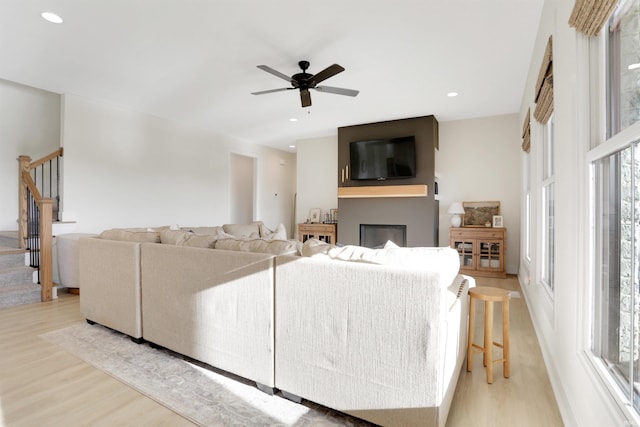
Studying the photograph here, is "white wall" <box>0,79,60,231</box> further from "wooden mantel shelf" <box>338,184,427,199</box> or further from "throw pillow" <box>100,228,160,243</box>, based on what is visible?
"wooden mantel shelf" <box>338,184,427,199</box>

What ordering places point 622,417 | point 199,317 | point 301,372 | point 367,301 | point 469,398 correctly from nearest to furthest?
point 622,417
point 367,301
point 301,372
point 469,398
point 199,317

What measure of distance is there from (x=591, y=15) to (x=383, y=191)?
455cm

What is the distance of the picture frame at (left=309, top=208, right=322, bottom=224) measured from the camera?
7042 mm

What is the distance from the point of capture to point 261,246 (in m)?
1.99

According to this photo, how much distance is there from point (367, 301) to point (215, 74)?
3.37 meters

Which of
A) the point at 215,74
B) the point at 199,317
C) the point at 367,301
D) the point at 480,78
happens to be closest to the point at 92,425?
the point at 199,317

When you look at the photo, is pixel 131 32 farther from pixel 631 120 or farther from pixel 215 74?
pixel 631 120

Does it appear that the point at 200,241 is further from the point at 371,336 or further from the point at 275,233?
the point at 275,233

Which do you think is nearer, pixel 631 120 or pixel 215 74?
pixel 631 120

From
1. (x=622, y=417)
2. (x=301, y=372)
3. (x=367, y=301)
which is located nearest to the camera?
A: (x=622, y=417)

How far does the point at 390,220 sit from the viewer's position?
5875 mm

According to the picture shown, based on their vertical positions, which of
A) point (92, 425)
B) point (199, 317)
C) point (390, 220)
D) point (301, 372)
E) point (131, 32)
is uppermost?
point (131, 32)

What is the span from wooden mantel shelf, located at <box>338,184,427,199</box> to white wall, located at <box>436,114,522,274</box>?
632mm

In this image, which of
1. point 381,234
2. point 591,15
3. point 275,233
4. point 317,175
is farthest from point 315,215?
point 591,15
